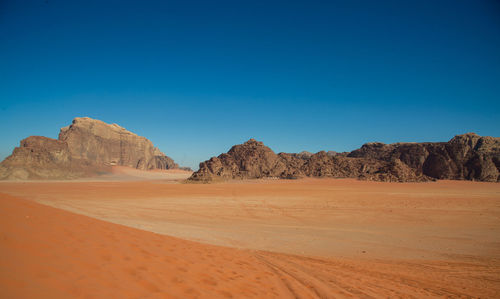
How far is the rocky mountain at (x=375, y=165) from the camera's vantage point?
5316cm

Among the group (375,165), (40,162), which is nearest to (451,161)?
(375,165)

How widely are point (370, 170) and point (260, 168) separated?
26.1 m

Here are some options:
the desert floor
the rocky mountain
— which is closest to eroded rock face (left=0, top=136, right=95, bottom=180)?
the rocky mountain

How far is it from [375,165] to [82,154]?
99.2 metres

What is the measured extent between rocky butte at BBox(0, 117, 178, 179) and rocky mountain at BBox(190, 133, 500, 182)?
41.7 m

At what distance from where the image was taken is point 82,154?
97.6 m

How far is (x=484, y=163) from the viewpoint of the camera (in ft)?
178

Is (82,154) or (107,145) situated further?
(107,145)

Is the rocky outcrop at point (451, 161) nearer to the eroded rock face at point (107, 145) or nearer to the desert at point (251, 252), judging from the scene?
the desert at point (251, 252)

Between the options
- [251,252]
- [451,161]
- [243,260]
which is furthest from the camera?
[451,161]

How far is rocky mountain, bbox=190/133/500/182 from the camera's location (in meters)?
53.2

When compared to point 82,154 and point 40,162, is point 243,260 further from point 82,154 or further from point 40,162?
point 82,154

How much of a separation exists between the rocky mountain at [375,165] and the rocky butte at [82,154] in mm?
41664

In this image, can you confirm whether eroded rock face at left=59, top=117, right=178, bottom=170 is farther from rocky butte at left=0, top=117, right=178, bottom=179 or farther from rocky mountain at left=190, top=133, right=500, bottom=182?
rocky mountain at left=190, top=133, right=500, bottom=182
